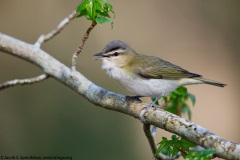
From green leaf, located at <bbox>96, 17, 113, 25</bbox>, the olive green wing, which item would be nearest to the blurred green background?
the olive green wing

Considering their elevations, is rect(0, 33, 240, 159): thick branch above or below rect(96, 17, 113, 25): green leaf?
below

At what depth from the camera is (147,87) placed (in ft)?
14.7

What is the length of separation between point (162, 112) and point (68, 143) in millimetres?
3916

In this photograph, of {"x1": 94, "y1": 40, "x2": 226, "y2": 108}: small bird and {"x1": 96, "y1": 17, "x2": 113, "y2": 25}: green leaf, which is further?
{"x1": 94, "y1": 40, "x2": 226, "y2": 108}: small bird

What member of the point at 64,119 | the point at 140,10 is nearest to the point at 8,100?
the point at 64,119

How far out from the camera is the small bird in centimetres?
446

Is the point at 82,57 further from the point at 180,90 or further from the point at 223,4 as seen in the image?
the point at 180,90

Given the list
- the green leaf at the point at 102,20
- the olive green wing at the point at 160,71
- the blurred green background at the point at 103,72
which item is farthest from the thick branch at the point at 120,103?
the blurred green background at the point at 103,72

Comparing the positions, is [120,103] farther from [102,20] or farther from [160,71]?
[160,71]

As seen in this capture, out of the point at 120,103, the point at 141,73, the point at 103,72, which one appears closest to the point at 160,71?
the point at 141,73

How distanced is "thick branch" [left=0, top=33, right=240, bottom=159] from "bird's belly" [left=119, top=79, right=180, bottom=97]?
546mm

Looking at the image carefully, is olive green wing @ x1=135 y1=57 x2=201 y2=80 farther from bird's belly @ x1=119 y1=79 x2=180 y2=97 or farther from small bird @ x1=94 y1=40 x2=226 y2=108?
bird's belly @ x1=119 y1=79 x2=180 y2=97

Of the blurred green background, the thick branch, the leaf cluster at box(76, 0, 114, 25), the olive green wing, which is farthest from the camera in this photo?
the blurred green background

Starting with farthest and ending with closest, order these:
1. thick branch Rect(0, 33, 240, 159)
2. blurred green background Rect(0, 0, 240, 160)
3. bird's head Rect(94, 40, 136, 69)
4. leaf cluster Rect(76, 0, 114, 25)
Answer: blurred green background Rect(0, 0, 240, 160), bird's head Rect(94, 40, 136, 69), leaf cluster Rect(76, 0, 114, 25), thick branch Rect(0, 33, 240, 159)
